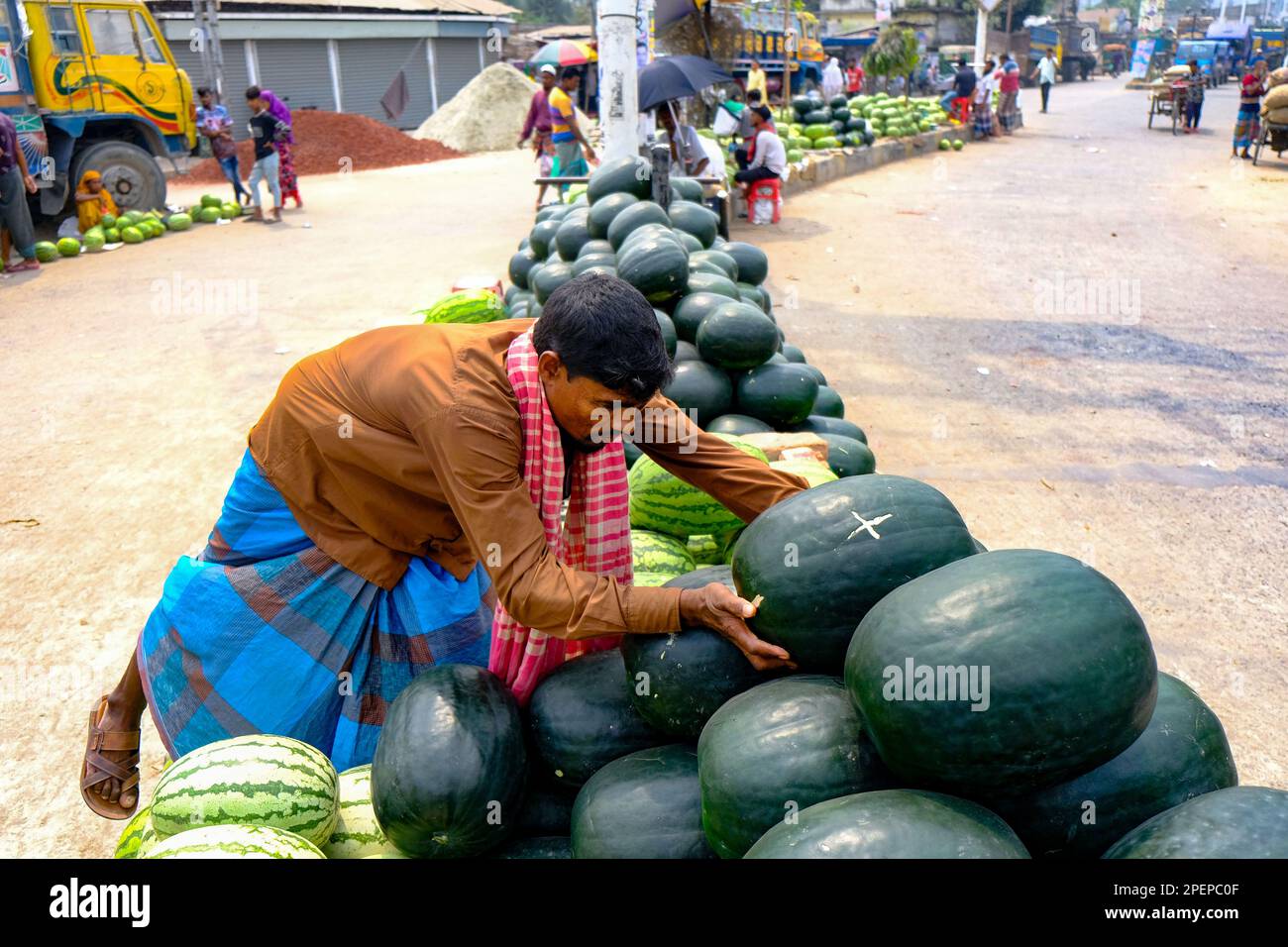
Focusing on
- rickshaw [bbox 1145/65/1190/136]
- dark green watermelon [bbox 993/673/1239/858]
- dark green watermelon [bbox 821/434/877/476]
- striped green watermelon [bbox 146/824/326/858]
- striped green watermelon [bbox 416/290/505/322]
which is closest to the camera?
dark green watermelon [bbox 993/673/1239/858]

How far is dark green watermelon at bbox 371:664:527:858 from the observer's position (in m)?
2.17

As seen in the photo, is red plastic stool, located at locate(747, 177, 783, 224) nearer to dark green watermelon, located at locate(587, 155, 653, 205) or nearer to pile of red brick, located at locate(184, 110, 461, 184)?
dark green watermelon, located at locate(587, 155, 653, 205)

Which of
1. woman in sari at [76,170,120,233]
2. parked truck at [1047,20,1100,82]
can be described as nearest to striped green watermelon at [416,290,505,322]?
woman in sari at [76,170,120,233]

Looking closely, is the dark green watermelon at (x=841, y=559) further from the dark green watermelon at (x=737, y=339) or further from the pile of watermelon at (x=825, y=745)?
the dark green watermelon at (x=737, y=339)

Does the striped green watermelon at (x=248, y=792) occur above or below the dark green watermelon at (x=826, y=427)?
above

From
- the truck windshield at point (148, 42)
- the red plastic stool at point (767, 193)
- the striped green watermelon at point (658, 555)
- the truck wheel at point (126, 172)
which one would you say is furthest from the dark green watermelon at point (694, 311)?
the truck windshield at point (148, 42)

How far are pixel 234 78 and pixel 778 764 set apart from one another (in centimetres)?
3334

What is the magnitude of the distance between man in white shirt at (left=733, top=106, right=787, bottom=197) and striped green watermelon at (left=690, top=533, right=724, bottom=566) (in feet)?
38.6

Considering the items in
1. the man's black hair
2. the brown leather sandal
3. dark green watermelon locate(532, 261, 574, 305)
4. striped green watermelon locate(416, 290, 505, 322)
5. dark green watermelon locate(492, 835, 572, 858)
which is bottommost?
the brown leather sandal

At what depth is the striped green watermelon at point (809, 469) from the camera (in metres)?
4.00

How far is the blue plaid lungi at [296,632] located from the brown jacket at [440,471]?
0.07 meters

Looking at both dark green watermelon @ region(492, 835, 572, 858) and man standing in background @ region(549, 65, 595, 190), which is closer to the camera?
dark green watermelon @ region(492, 835, 572, 858)
